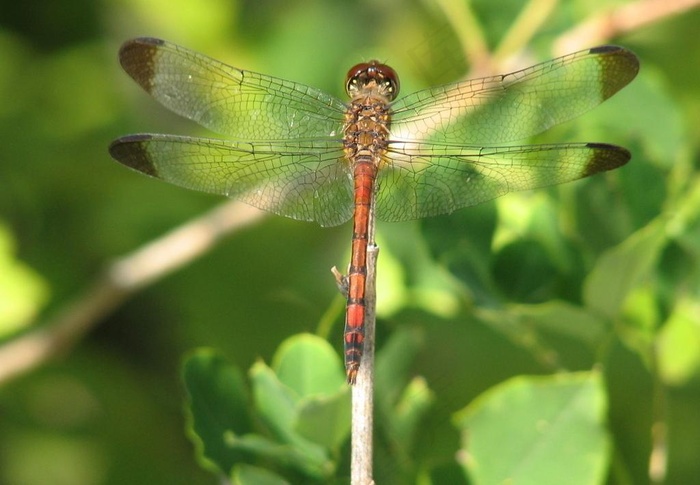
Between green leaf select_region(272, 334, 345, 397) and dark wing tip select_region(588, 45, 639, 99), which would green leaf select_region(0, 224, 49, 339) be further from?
dark wing tip select_region(588, 45, 639, 99)

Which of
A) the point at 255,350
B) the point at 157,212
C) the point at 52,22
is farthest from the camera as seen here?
the point at 52,22

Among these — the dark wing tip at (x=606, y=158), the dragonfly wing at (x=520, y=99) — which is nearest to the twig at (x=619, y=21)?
the dragonfly wing at (x=520, y=99)

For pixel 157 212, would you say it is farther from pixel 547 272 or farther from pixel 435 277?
pixel 547 272

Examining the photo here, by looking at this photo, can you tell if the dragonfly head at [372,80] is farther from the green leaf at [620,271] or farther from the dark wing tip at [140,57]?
the green leaf at [620,271]

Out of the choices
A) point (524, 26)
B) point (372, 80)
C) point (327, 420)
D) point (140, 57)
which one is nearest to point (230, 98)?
point (140, 57)

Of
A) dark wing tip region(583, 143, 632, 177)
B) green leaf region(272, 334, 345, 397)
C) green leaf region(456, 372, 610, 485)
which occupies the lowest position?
green leaf region(456, 372, 610, 485)

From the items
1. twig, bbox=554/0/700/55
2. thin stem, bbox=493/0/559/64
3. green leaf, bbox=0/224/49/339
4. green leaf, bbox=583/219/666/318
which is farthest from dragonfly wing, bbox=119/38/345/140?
green leaf, bbox=583/219/666/318

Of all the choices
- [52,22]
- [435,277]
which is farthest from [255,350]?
[52,22]
